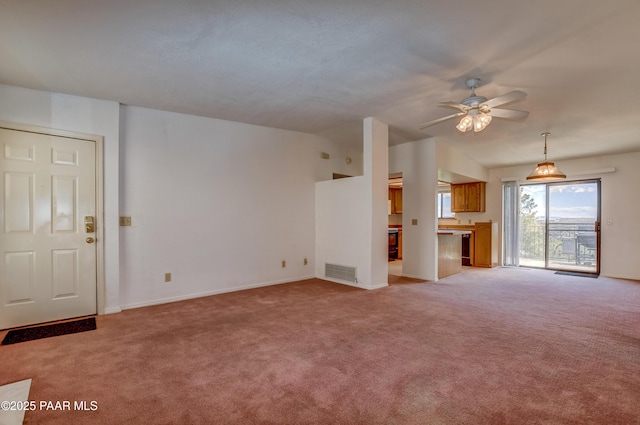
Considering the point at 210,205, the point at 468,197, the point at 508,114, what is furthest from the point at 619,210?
the point at 210,205

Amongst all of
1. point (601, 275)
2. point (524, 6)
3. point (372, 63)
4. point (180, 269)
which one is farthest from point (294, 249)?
point (601, 275)

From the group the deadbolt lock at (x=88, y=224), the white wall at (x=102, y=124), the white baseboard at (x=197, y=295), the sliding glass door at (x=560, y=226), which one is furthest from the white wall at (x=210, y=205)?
the sliding glass door at (x=560, y=226)

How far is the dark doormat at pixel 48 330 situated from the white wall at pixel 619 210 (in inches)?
353

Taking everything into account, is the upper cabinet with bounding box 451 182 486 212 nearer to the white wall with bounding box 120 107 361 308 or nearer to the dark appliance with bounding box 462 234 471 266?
the dark appliance with bounding box 462 234 471 266

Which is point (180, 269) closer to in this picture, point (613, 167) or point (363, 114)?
point (363, 114)

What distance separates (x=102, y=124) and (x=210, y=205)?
1641 mm

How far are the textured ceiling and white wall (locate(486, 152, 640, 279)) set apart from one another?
2.58 m

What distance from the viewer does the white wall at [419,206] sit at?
5.60m

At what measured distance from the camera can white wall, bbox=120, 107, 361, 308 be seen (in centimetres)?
402

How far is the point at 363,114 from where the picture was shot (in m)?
4.48

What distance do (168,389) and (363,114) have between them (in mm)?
3945

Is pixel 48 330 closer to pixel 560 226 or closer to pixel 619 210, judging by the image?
pixel 560 226

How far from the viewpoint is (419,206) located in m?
5.81

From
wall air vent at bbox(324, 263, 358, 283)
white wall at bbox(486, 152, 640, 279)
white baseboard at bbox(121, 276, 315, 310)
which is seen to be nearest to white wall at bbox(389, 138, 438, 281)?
wall air vent at bbox(324, 263, 358, 283)
